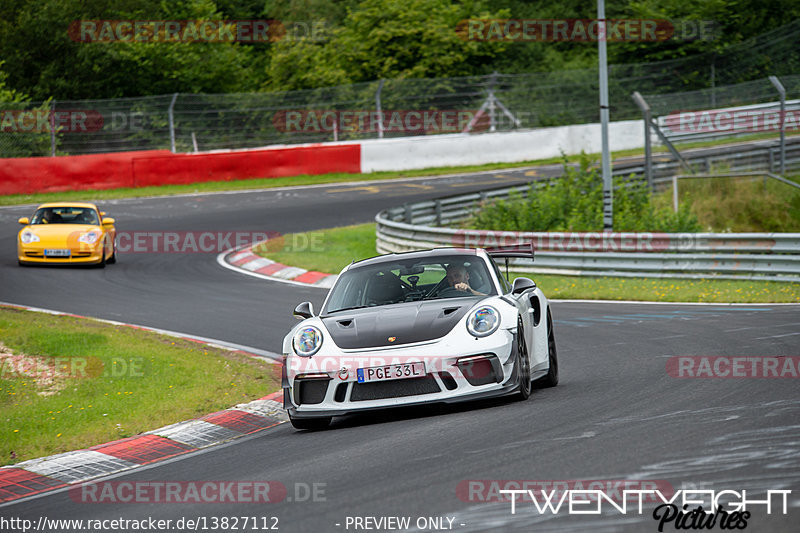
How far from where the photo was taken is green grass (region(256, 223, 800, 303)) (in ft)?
49.0

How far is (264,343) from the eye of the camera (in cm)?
1238

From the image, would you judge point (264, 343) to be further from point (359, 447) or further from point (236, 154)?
point (236, 154)

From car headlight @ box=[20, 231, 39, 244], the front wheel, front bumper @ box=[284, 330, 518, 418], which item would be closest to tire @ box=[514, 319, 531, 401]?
the front wheel

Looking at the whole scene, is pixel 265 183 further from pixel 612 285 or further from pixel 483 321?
pixel 483 321

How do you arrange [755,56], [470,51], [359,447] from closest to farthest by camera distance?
[359,447], [755,56], [470,51]

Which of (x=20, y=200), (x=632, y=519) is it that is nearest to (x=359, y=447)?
(x=632, y=519)

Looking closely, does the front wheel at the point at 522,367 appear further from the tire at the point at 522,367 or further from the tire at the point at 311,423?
the tire at the point at 311,423

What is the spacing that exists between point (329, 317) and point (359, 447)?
173cm

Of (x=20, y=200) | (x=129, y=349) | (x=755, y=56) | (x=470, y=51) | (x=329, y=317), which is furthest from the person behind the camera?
(x=470, y=51)

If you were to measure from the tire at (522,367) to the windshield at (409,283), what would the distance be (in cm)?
65

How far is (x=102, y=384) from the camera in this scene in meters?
9.72

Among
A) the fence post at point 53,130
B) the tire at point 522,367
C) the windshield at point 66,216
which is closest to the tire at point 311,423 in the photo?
the tire at point 522,367

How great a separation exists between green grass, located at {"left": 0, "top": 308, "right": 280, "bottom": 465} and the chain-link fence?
2064 cm

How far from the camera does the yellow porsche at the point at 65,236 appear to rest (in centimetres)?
2017
